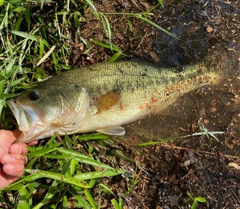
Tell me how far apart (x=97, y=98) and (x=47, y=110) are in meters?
0.54

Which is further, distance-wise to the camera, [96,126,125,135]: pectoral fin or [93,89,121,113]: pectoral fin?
[96,126,125,135]: pectoral fin

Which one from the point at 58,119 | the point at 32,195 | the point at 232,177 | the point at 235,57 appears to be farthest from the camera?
the point at 235,57

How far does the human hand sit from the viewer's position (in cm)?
327

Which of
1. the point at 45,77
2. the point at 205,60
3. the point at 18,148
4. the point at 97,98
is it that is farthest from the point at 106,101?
the point at 205,60

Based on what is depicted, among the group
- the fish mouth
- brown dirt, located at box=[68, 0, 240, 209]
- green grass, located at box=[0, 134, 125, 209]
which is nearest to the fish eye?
the fish mouth

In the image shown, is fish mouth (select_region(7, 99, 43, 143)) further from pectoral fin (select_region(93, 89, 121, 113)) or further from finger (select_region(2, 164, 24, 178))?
pectoral fin (select_region(93, 89, 121, 113))

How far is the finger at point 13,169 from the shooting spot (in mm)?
3244

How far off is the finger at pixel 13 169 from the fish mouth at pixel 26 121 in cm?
26

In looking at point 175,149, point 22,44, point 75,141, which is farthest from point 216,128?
point 22,44

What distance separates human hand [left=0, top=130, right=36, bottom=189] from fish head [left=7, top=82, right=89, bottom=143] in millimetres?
125

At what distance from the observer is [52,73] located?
4.07 m

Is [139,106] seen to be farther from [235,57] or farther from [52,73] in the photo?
[235,57]

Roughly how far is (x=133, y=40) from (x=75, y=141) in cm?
147

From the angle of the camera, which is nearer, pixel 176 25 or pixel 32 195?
pixel 32 195
